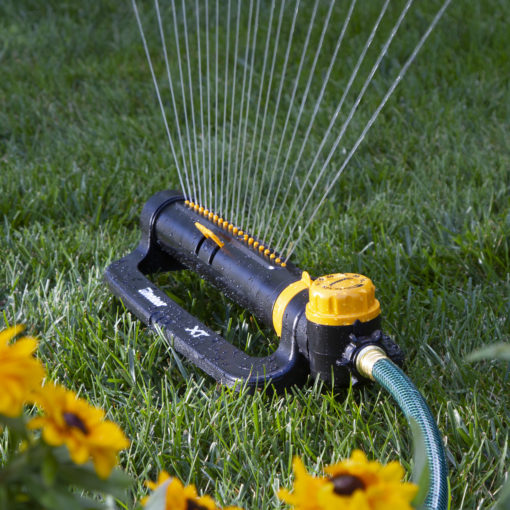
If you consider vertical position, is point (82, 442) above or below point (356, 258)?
above

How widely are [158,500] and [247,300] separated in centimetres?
87

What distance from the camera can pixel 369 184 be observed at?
2.26 metres

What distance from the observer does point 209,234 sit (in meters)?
1.61

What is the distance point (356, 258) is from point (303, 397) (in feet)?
1.93

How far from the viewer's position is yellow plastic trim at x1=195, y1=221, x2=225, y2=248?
5.20 feet

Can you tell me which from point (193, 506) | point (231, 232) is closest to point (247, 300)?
point (231, 232)

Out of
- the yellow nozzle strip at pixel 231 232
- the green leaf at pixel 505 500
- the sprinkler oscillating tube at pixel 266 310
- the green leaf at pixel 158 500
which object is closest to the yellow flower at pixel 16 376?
the green leaf at pixel 158 500

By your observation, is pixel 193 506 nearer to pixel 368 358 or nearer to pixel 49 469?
pixel 49 469

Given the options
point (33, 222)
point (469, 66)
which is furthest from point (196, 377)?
point (469, 66)

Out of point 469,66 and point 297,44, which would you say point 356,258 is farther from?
point 297,44

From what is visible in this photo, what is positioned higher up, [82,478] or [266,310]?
[82,478]

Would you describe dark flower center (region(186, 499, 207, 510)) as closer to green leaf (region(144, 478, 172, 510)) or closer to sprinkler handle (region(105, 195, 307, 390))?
green leaf (region(144, 478, 172, 510))

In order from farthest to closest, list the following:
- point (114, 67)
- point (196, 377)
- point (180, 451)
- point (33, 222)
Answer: point (114, 67) < point (33, 222) < point (196, 377) < point (180, 451)

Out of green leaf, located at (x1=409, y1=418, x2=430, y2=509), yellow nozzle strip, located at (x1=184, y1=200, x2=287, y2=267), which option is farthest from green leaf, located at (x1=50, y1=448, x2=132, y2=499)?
yellow nozzle strip, located at (x1=184, y1=200, x2=287, y2=267)
